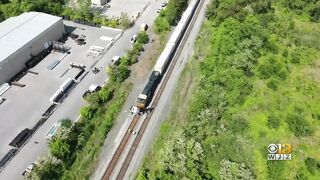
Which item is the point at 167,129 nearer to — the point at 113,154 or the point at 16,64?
the point at 113,154

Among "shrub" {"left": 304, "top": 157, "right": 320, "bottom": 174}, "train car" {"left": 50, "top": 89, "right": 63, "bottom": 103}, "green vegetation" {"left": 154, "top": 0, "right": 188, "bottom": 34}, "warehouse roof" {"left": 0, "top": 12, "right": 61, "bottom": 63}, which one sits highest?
"green vegetation" {"left": 154, "top": 0, "right": 188, "bottom": 34}

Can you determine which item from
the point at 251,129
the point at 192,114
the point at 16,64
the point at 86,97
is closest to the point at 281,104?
the point at 251,129

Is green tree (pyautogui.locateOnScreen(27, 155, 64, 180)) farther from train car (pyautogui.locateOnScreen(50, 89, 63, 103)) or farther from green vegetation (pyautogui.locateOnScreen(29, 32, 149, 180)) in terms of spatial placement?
train car (pyautogui.locateOnScreen(50, 89, 63, 103))

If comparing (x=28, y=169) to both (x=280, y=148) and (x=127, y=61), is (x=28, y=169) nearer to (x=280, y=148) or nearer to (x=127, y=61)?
(x=127, y=61)

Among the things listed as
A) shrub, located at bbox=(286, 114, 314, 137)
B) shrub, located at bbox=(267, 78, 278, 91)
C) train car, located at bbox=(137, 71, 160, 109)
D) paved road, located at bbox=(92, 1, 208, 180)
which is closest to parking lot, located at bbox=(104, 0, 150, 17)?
paved road, located at bbox=(92, 1, 208, 180)

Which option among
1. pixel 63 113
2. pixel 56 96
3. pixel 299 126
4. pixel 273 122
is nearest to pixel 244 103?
pixel 273 122

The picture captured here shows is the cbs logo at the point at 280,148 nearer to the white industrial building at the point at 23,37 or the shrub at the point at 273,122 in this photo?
the shrub at the point at 273,122

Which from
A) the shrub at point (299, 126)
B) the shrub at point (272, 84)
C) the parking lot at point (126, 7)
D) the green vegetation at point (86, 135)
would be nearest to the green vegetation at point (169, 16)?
the parking lot at point (126, 7)
